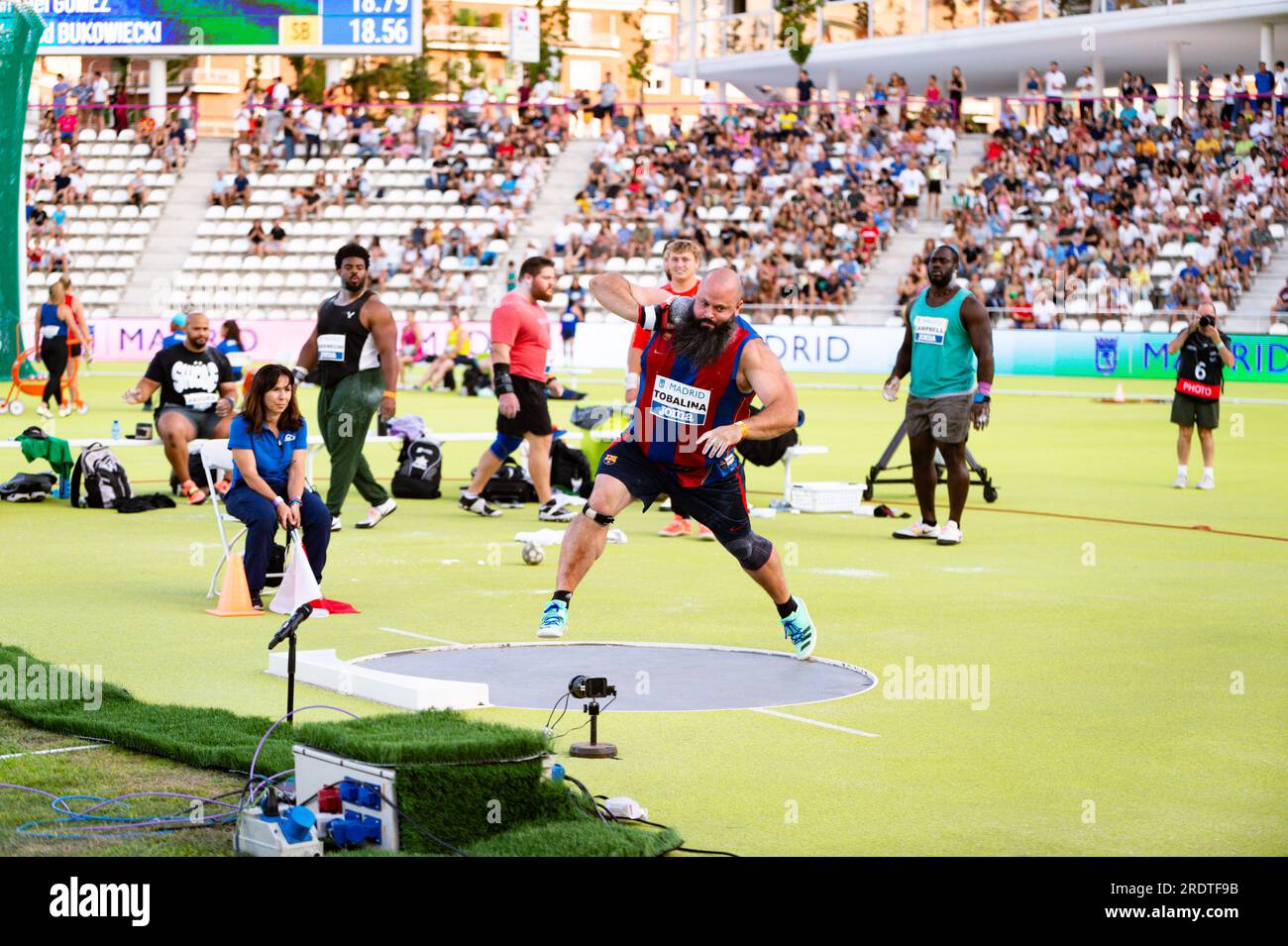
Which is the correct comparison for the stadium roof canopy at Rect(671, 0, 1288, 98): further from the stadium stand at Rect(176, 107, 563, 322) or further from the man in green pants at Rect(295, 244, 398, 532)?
the man in green pants at Rect(295, 244, 398, 532)

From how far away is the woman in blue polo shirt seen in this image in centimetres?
1104

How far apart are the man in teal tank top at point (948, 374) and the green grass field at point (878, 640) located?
0.75m

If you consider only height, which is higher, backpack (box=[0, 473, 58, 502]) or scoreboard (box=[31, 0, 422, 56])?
scoreboard (box=[31, 0, 422, 56])

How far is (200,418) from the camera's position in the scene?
641 inches

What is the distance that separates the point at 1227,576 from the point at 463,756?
27.2 feet

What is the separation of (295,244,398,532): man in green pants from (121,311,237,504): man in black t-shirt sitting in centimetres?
232

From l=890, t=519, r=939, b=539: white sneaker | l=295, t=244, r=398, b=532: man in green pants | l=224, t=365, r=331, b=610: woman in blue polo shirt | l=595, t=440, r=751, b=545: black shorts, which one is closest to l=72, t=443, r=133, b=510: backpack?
l=295, t=244, r=398, b=532: man in green pants

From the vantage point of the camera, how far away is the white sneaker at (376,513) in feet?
48.9

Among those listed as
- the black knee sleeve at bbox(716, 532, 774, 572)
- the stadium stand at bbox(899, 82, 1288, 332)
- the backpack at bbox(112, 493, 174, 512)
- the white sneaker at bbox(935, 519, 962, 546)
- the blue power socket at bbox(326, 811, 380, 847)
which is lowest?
the backpack at bbox(112, 493, 174, 512)

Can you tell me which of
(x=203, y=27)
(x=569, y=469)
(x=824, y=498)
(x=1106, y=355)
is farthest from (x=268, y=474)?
(x=203, y=27)

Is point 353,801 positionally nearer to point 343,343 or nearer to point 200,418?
point 343,343
